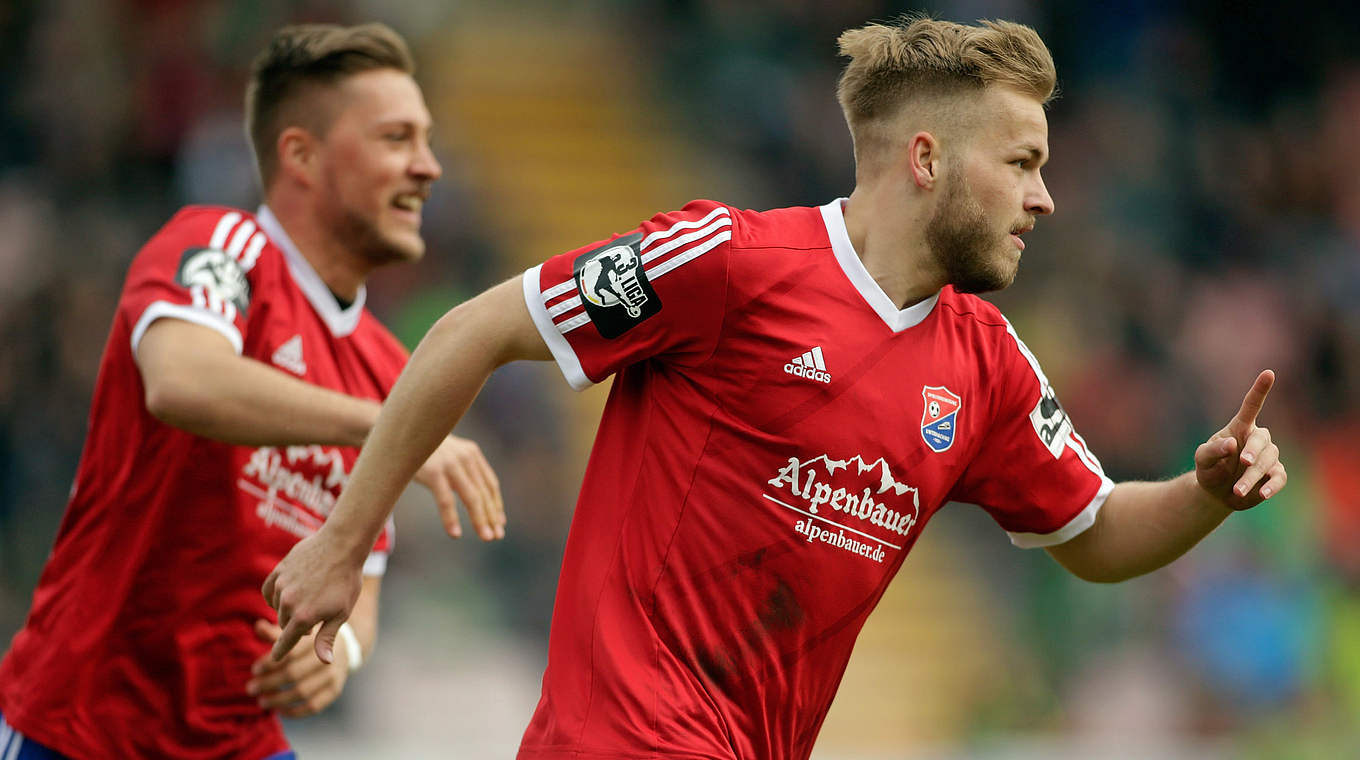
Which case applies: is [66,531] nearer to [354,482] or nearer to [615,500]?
[354,482]

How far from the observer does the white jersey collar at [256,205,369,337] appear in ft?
15.1

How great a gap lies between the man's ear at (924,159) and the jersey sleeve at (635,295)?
446 millimetres

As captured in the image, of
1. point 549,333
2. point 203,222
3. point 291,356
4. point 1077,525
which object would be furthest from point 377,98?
point 1077,525

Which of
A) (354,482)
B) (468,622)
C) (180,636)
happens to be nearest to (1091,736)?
(468,622)

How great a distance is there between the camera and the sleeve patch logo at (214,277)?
4070 millimetres

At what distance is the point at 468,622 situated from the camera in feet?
28.6

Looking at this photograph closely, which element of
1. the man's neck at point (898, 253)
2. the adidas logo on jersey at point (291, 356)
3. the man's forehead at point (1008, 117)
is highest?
the man's forehead at point (1008, 117)

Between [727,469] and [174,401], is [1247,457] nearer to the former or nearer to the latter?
[727,469]

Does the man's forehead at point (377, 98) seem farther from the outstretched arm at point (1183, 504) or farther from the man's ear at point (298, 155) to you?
the outstretched arm at point (1183, 504)

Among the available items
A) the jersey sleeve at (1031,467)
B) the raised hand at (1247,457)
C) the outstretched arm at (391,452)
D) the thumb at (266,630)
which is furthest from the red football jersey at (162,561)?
the raised hand at (1247,457)

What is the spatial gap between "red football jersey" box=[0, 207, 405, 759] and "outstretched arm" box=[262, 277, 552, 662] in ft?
3.38

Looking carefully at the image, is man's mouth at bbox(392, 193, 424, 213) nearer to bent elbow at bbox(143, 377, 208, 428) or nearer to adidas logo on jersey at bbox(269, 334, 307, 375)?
adidas logo on jersey at bbox(269, 334, 307, 375)

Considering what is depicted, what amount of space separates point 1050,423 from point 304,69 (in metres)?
2.63

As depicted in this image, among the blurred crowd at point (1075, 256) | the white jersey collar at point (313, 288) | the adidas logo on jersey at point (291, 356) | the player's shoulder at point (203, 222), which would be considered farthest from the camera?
the blurred crowd at point (1075, 256)
